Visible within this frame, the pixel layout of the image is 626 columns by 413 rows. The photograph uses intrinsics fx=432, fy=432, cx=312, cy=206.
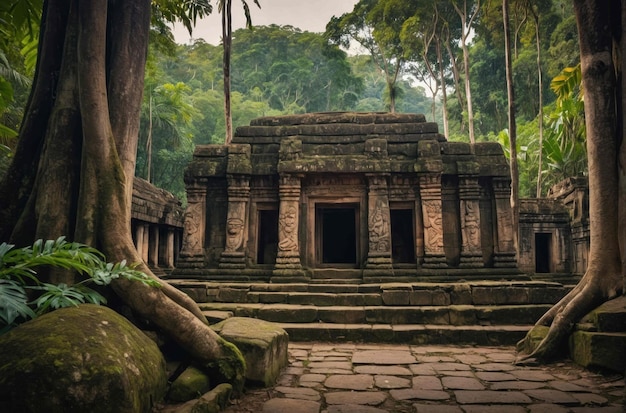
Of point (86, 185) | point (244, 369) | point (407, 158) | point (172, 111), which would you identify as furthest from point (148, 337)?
point (172, 111)

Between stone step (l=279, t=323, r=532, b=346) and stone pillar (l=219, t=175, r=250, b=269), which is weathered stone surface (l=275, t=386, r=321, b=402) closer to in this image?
stone step (l=279, t=323, r=532, b=346)

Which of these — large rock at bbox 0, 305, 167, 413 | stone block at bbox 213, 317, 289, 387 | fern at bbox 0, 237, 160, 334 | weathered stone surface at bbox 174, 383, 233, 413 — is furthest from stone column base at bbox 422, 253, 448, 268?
large rock at bbox 0, 305, 167, 413

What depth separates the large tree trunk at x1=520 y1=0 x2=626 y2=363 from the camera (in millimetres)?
4789

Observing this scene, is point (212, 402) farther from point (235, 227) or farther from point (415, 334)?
point (235, 227)

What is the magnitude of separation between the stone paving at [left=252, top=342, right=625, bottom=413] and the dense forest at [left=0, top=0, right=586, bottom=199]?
4497 millimetres

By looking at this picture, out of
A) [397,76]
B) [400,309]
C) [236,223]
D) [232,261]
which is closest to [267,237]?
[236,223]

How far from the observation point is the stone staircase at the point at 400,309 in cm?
626

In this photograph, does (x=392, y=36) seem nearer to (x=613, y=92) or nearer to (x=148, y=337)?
(x=613, y=92)

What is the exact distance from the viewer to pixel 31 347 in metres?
2.29

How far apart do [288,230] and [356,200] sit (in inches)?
65.8

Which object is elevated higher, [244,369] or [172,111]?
[172,111]

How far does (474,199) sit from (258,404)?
7308mm

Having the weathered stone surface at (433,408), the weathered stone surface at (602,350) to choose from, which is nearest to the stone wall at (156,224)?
the weathered stone surface at (433,408)

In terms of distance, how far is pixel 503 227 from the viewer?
929cm
